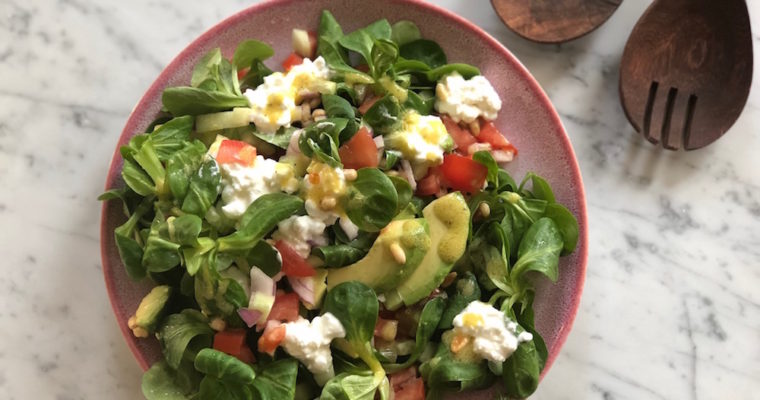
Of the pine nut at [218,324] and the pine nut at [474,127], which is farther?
the pine nut at [474,127]

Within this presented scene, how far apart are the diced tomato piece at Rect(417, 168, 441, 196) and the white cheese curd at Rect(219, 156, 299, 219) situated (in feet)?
0.92

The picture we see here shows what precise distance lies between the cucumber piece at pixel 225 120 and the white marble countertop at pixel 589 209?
0.35m

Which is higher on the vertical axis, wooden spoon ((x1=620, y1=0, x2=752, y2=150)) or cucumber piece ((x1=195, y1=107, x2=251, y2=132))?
cucumber piece ((x1=195, y1=107, x2=251, y2=132))

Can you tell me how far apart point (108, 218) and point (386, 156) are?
61cm

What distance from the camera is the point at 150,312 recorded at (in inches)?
56.7

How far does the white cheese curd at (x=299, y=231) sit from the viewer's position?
1395mm

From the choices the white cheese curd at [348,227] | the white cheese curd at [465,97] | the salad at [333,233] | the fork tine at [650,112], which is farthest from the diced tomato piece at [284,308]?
the fork tine at [650,112]

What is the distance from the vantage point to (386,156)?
148 cm

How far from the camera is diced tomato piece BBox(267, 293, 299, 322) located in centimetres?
141

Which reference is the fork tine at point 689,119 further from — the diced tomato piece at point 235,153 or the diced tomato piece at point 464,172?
the diced tomato piece at point 235,153

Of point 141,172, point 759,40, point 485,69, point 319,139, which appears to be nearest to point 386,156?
point 319,139

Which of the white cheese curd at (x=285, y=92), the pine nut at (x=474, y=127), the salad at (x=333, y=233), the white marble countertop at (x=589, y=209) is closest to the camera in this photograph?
the salad at (x=333, y=233)

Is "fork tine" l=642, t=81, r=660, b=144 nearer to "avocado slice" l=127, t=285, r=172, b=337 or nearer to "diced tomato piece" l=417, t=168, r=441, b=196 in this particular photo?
"diced tomato piece" l=417, t=168, r=441, b=196

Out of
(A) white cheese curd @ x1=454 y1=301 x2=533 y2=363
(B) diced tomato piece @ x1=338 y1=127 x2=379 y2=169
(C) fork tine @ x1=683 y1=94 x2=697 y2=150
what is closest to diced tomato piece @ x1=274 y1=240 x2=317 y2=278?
(B) diced tomato piece @ x1=338 y1=127 x2=379 y2=169
